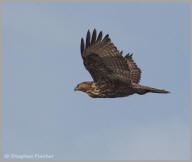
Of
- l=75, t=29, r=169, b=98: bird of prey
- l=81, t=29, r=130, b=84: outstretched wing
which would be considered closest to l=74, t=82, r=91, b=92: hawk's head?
l=75, t=29, r=169, b=98: bird of prey

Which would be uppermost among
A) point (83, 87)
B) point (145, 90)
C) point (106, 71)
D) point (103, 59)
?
point (103, 59)

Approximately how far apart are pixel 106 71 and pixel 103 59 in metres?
0.30

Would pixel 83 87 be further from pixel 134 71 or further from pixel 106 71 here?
pixel 134 71

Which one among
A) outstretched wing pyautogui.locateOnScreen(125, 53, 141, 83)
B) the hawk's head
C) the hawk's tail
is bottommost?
the hawk's tail

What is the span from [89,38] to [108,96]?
5.04 feet

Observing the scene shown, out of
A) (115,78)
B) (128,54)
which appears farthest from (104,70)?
(128,54)

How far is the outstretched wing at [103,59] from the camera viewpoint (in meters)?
17.8

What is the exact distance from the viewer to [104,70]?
17922 millimetres

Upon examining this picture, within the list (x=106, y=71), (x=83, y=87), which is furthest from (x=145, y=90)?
(x=83, y=87)

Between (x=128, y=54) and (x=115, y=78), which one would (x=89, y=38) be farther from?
(x=128, y=54)

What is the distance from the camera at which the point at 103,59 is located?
17875mm

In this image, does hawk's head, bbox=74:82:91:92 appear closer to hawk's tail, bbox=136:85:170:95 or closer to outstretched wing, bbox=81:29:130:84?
outstretched wing, bbox=81:29:130:84

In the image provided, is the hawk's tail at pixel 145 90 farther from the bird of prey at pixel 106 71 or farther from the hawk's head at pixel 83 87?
the hawk's head at pixel 83 87

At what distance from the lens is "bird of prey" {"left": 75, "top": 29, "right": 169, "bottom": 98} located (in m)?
17.8
